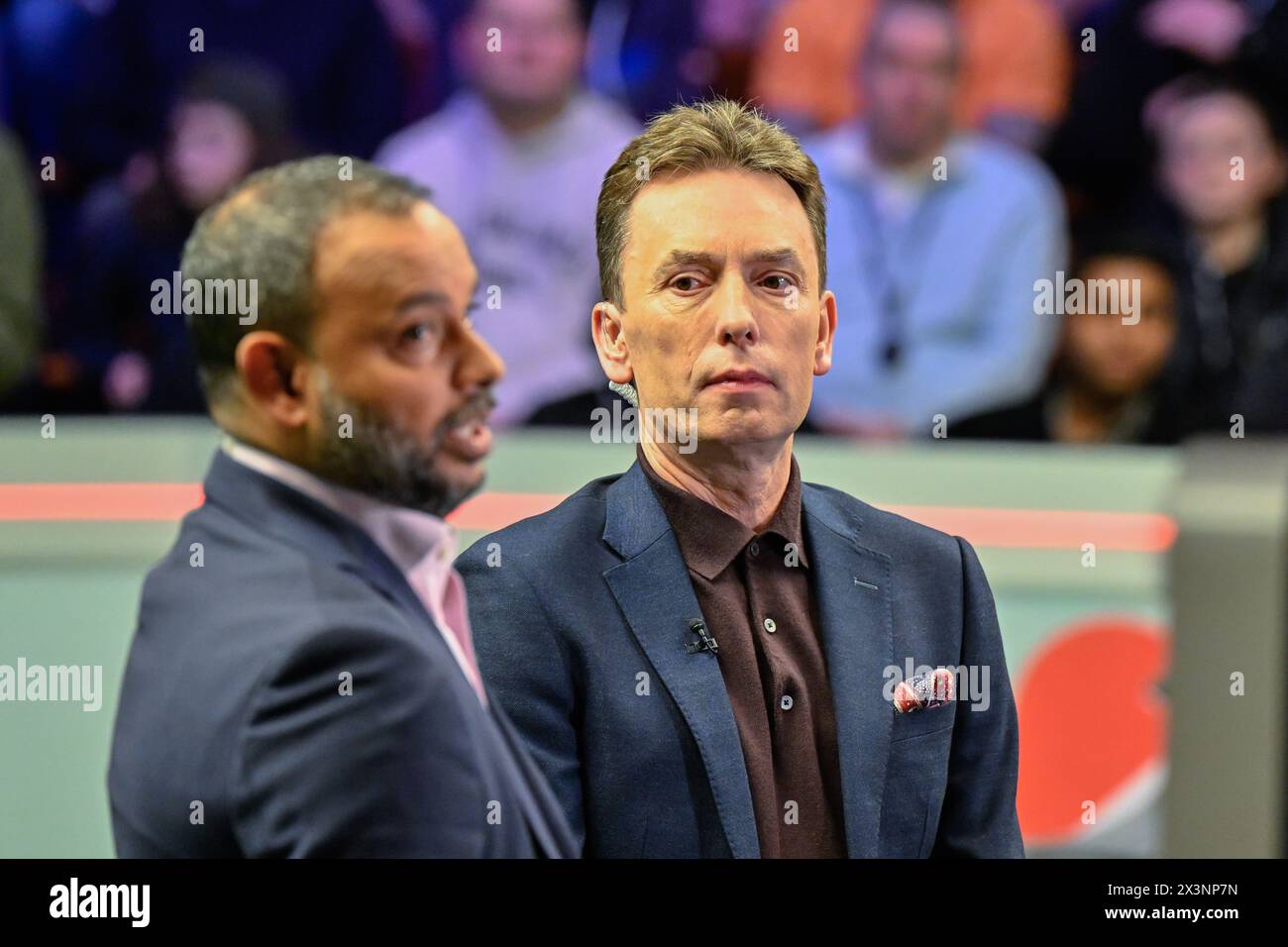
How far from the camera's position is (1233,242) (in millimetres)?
3920

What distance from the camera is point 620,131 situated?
11.8 ft

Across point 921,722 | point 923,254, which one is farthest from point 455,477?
point 923,254

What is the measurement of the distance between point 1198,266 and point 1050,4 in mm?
692

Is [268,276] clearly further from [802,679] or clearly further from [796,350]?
[802,679]

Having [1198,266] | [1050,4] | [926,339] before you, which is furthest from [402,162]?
[1198,266]

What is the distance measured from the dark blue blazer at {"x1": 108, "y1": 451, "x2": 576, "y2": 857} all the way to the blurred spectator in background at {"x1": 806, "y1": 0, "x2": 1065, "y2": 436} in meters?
2.39

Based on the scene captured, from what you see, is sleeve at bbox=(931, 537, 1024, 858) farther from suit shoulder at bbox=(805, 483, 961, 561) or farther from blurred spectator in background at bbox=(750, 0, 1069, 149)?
blurred spectator in background at bbox=(750, 0, 1069, 149)

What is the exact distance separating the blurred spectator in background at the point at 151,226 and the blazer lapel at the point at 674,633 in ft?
7.66

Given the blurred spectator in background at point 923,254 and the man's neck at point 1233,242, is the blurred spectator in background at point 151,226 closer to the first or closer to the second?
the blurred spectator in background at point 923,254

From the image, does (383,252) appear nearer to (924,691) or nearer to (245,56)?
(924,691)

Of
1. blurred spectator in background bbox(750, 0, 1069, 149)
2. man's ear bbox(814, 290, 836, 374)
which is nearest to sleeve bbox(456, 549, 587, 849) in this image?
man's ear bbox(814, 290, 836, 374)

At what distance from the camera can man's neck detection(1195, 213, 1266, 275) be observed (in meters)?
3.88

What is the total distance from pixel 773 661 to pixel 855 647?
0.08 m
